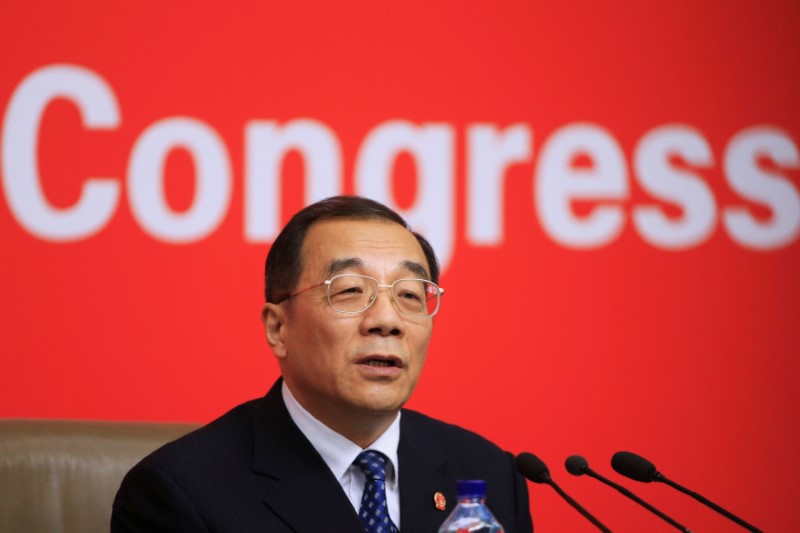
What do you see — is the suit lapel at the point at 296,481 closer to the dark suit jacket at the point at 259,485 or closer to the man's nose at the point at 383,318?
the dark suit jacket at the point at 259,485

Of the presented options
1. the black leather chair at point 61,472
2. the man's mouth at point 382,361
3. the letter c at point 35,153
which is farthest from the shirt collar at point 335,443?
the letter c at point 35,153

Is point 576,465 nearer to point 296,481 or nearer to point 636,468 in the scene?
point 636,468

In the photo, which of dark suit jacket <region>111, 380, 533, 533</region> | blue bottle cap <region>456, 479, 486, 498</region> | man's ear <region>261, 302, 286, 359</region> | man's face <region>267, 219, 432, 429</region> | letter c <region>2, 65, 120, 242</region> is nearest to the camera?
blue bottle cap <region>456, 479, 486, 498</region>

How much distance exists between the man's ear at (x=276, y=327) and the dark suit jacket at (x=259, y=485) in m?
0.08

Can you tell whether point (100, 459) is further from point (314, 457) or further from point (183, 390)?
point (183, 390)

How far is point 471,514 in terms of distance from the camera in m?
1.54

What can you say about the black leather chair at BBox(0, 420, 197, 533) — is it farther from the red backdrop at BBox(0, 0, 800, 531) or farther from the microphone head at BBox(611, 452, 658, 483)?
the microphone head at BBox(611, 452, 658, 483)

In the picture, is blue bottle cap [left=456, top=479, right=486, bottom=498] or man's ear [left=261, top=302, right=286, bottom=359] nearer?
blue bottle cap [left=456, top=479, right=486, bottom=498]

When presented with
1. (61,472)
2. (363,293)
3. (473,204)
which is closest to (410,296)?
(363,293)

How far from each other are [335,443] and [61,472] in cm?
56

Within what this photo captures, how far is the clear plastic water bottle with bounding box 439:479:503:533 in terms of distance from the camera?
1471 millimetres

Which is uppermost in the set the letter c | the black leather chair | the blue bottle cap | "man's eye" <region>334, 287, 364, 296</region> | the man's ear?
the letter c

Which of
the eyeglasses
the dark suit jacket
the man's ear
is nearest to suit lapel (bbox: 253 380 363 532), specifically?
the dark suit jacket

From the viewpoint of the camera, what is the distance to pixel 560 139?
316 centimetres
